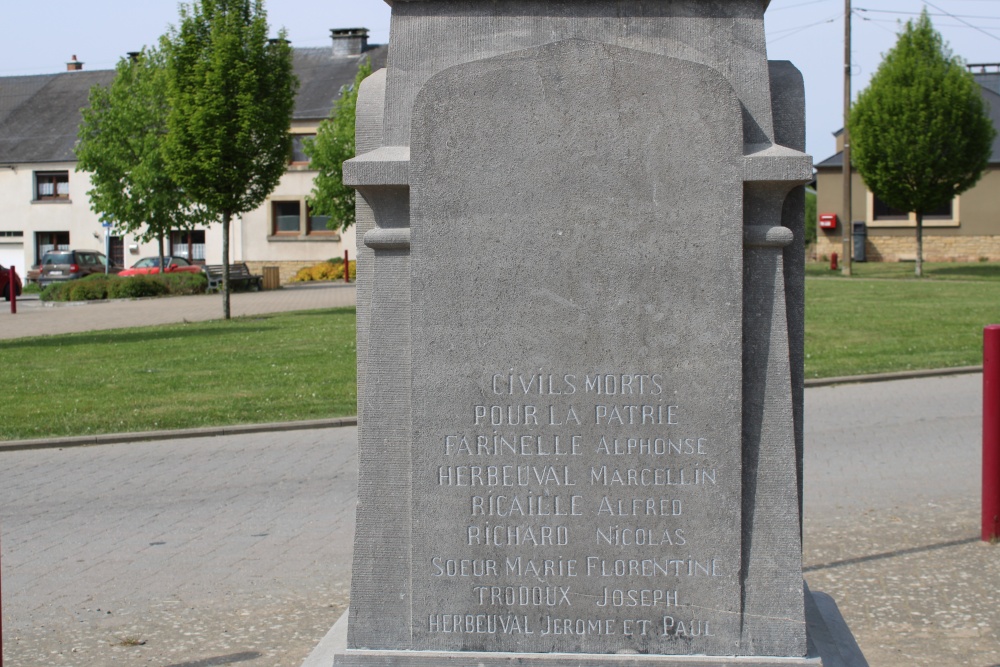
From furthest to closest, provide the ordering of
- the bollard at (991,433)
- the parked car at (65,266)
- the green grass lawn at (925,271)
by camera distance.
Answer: the parked car at (65,266)
the green grass lawn at (925,271)
the bollard at (991,433)

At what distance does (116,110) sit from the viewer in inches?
1633

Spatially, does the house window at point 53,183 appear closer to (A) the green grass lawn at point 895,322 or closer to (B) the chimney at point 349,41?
(B) the chimney at point 349,41

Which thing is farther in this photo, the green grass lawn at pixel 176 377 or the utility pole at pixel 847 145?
the utility pole at pixel 847 145

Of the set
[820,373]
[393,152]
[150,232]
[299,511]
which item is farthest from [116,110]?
[393,152]

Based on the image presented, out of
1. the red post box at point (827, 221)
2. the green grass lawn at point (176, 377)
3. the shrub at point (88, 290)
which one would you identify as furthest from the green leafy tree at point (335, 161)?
the green grass lawn at point (176, 377)

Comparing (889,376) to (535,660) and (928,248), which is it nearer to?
(535,660)

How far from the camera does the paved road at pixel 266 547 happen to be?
5.19m

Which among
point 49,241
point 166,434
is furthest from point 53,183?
point 166,434

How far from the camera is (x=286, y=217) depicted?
5259cm

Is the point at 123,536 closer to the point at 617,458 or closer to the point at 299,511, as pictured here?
the point at 299,511

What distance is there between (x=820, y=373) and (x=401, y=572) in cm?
1140

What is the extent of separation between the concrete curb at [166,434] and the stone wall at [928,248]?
122 ft

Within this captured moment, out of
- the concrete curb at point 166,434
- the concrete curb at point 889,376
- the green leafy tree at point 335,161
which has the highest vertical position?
the green leafy tree at point 335,161

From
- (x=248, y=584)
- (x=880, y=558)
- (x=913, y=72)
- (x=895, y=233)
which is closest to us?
(x=248, y=584)
